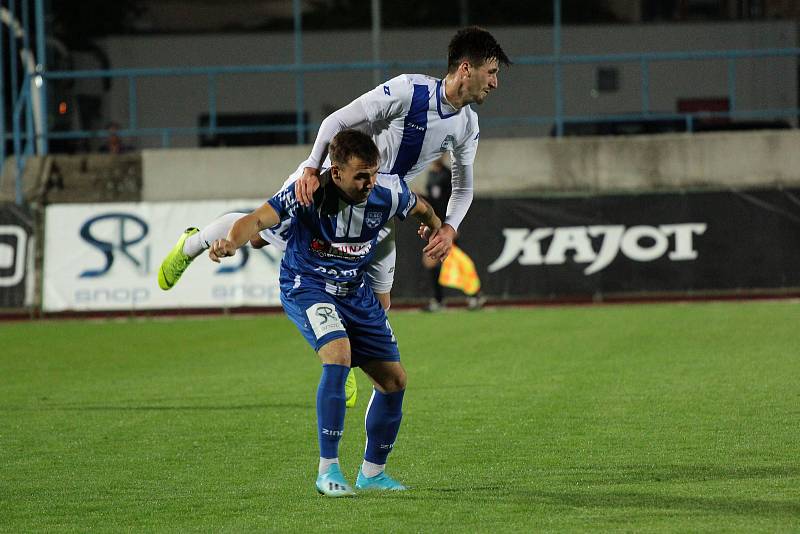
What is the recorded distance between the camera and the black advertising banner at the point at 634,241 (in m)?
20.0

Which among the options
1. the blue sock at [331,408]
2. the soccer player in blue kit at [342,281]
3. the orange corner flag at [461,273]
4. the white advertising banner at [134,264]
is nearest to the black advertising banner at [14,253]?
the white advertising banner at [134,264]

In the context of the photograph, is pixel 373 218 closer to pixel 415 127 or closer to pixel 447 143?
pixel 415 127

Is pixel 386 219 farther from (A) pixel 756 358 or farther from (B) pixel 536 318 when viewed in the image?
(B) pixel 536 318

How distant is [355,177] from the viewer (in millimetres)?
6391

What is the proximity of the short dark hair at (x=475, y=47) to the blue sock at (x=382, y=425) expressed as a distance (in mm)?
1998

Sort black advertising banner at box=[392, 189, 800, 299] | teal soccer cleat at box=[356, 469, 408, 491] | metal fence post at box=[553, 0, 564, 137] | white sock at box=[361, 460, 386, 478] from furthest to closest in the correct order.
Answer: metal fence post at box=[553, 0, 564, 137] < black advertising banner at box=[392, 189, 800, 299] < white sock at box=[361, 460, 386, 478] < teal soccer cleat at box=[356, 469, 408, 491]

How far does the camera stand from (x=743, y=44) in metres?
33.8

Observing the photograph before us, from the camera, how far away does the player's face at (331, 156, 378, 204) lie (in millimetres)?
6367

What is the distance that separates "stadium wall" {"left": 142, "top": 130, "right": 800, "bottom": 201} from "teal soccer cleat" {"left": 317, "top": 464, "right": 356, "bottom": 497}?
1574 cm

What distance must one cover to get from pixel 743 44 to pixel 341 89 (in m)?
10.2

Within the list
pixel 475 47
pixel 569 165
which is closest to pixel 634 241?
pixel 569 165

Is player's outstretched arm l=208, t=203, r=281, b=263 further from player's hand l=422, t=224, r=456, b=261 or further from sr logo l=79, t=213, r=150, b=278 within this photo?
sr logo l=79, t=213, r=150, b=278

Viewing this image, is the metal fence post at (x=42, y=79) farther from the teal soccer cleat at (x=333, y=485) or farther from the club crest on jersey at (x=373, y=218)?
the teal soccer cleat at (x=333, y=485)

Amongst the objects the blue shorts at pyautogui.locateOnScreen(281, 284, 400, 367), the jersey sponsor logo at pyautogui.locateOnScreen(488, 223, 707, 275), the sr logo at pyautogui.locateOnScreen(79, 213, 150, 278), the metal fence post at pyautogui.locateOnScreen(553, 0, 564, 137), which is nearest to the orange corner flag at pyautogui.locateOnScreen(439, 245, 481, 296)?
the jersey sponsor logo at pyautogui.locateOnScreen(488, 223, 707, 275)
